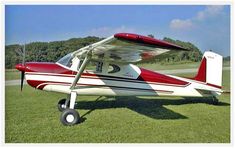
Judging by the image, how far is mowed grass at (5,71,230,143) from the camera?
18.1ft

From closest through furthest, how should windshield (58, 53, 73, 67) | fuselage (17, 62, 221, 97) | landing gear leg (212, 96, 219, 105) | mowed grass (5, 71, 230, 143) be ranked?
mowed grass (5, 71, 230, 143)
fuselage (17, 62, 221, 97)
windshield (58, 53, 73, 67)
landing gear leg (212, 96, 219, 105)

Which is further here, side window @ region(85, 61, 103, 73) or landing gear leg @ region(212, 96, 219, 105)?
landing gear leg @ region(212, 96, 219, 105)

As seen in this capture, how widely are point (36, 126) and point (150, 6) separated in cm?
352

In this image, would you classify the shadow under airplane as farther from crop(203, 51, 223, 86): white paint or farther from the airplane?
crop(203, 51, 223, 86): white paint

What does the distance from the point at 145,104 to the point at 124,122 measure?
6.88 ft

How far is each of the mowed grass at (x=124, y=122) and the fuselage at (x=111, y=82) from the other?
510 millimetres

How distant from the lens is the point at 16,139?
5426 mm

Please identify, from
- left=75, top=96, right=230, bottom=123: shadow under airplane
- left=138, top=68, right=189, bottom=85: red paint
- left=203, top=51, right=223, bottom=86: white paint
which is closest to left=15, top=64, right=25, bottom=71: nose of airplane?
left=75, top=96, right=230, bottom=123: shadow under airplane

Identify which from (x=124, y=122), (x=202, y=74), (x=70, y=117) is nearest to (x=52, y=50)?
(x=70, y=117)

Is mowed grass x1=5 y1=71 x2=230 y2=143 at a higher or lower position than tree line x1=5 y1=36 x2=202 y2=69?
lower

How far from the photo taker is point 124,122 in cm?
631

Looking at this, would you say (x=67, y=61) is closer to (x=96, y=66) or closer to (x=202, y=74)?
(x=96, y=66)

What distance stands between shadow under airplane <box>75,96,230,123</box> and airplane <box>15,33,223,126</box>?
472 millimetres
